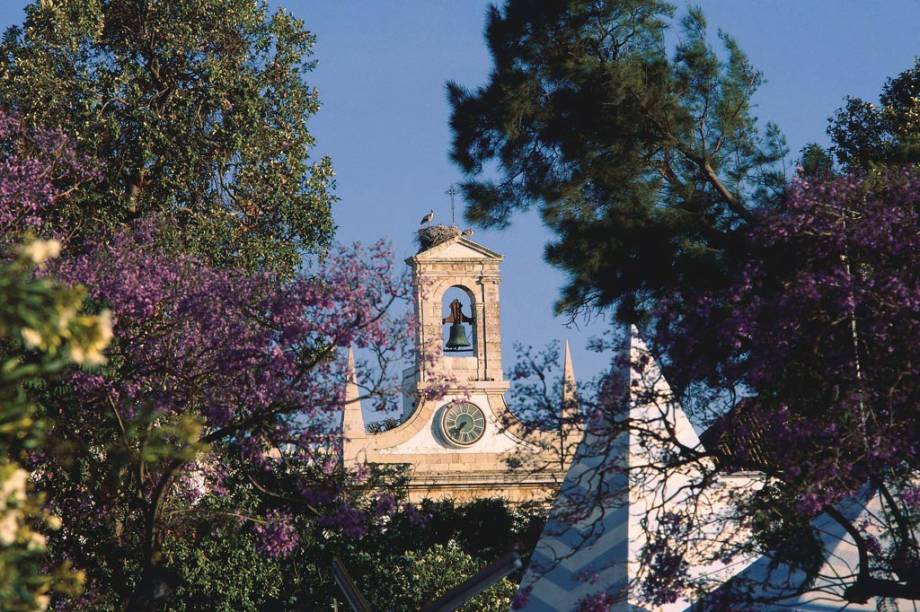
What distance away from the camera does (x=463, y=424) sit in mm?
46688

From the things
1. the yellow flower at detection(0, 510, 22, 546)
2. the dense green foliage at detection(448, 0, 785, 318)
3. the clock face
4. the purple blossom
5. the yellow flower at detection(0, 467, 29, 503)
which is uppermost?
the clock face

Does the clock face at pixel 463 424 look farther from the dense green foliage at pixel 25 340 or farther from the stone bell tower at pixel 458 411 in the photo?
the dense green foliage at pixel 25 340

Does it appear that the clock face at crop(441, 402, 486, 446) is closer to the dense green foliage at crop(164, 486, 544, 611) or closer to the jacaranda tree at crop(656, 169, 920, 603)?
the dense green foliage at crop(164, 486, 544, 611)

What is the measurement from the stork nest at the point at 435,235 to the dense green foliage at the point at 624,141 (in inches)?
1064

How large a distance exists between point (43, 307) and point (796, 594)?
749 centimetres

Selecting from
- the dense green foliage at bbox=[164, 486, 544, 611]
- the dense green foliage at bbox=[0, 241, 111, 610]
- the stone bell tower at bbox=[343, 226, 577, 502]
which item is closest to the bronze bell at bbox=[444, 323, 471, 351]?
the stone bell tower at bbox=[343, 226, 577, 502]

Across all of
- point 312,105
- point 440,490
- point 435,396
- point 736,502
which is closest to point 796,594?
point 736,502

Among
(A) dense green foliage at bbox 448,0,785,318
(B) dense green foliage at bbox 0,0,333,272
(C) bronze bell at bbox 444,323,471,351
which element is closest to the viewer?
(A) dense green foliage at bbox 448,0,785,318

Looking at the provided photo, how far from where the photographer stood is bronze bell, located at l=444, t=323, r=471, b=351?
4375cm

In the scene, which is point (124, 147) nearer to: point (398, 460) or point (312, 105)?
point (312, 105)

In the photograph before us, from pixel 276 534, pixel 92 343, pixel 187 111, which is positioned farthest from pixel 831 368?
pixel 187 111

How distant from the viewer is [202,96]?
76.7 ft

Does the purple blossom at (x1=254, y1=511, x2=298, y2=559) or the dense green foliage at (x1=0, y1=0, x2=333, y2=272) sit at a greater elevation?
the dense green foliage at (x1=0, y1=0, x2=333, y2=272)

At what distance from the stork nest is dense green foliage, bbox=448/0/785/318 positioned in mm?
27026
